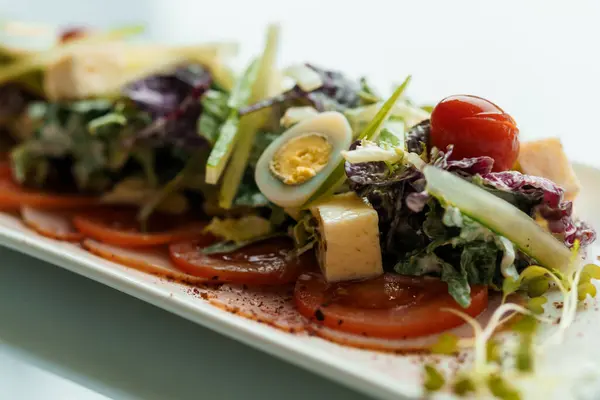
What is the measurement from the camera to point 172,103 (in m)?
3.99

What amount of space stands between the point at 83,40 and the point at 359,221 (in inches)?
115

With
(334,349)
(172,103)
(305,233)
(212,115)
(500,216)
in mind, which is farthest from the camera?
(172,103)

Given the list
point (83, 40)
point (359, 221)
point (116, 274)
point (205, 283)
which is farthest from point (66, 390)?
point (83, 40)

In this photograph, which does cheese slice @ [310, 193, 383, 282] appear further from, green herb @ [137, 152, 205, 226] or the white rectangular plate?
green herb @ [137, 152, 205, 226]

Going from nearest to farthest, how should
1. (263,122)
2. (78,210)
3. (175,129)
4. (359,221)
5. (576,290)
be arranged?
1. (576,290)
2. (359,221)
3. (263,122)
4. (175,129)
5. (78,210)

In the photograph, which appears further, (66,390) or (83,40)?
(83,40)

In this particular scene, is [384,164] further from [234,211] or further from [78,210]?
[78,210]

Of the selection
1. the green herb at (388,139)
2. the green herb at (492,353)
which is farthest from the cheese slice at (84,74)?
the green herb at (492,353)

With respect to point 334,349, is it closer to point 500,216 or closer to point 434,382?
point 434,382

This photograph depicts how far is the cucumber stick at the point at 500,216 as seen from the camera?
8.47 feet

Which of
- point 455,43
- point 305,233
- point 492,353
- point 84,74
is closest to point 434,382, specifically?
point 492,353

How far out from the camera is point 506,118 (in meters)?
2.83

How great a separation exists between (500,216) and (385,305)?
1.72 feet

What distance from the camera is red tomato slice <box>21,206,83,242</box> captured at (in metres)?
3.66
